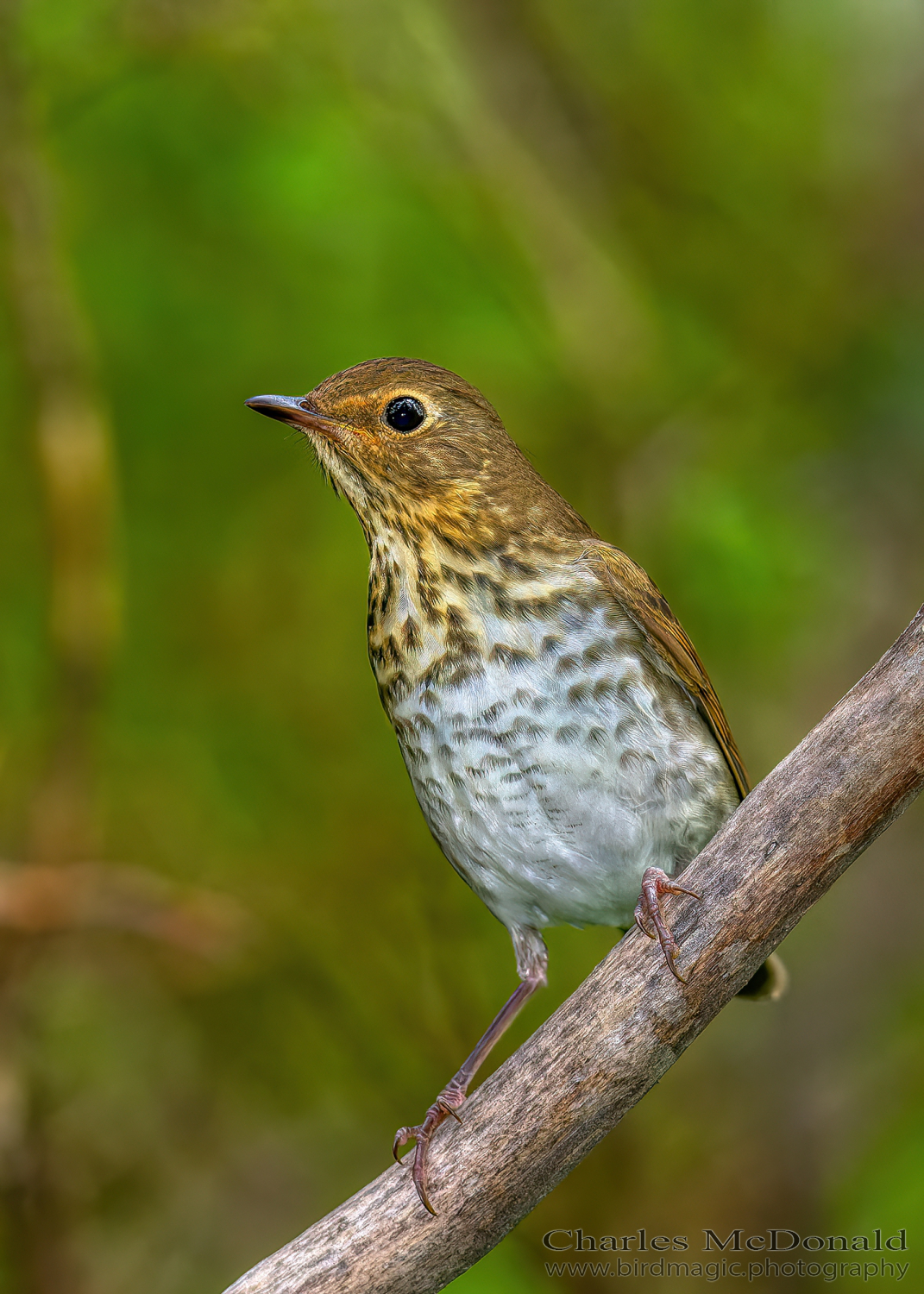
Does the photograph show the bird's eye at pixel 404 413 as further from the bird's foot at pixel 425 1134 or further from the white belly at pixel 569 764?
the bird's foot at pixel 425 1134

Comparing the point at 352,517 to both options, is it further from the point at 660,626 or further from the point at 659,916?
the point at 659,916

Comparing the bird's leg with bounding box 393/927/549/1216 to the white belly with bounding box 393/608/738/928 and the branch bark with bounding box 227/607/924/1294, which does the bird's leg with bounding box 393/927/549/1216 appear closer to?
the branch bark with bounding box 227/607/924/1294

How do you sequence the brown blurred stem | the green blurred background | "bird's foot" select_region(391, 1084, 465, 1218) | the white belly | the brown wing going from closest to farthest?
"bird's foot" select_region(391, 1084, 465, 1218) → the white belly → the brown wing → the brown blurred stem → the green blurred background

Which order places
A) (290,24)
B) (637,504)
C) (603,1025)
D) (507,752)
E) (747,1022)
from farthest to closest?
(747,1022) < (637,504) < (290,24) < (507,752) < (603,1025)

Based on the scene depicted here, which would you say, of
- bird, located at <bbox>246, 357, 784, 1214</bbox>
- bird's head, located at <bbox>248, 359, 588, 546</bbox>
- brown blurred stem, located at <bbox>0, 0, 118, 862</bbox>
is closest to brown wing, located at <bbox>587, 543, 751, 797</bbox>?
bird, located at <bbox>246, 357, 784, 1214</bbox>

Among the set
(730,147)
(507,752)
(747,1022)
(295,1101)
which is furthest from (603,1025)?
(730,147)

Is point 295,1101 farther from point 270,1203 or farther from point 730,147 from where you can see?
point 730,147
